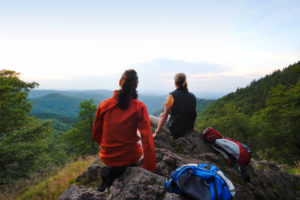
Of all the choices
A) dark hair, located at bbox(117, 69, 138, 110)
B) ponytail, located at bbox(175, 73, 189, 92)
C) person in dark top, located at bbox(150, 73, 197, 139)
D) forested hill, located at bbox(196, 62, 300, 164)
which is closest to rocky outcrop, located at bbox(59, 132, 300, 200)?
person in dark top, located at bbox(150, 73, 197, 139)

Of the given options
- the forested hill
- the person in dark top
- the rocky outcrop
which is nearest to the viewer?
the rocky outcrop

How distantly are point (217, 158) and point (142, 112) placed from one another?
2662mm

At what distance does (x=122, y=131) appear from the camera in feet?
7.68

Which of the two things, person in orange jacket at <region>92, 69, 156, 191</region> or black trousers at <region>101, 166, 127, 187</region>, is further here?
black trousers at <region>101, 166, 127, 187</region>

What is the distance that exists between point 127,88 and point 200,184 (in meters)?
1.78

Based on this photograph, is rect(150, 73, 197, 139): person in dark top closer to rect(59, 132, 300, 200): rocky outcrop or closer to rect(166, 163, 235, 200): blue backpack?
rect(59, 132, 300, 200): rocky outcrop

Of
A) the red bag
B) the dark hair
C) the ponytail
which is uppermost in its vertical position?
the ponytail

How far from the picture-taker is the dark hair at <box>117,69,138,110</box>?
228cm

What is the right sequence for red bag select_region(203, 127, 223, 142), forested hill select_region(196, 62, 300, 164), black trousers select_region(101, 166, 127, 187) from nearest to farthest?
black trousers select_region(101, 166, 127, 187), red bag select_region(203, 127, 223, 142), forested hill select_region(196, 62, 300, 164)

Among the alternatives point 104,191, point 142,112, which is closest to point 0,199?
point 104,191

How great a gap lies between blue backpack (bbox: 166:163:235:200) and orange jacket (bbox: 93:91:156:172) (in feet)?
1.85

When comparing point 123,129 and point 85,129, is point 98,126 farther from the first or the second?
point 85,129

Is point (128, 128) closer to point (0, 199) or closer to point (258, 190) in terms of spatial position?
point (258, 190)

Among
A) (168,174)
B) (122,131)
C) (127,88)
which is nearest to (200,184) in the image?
(168,174)
